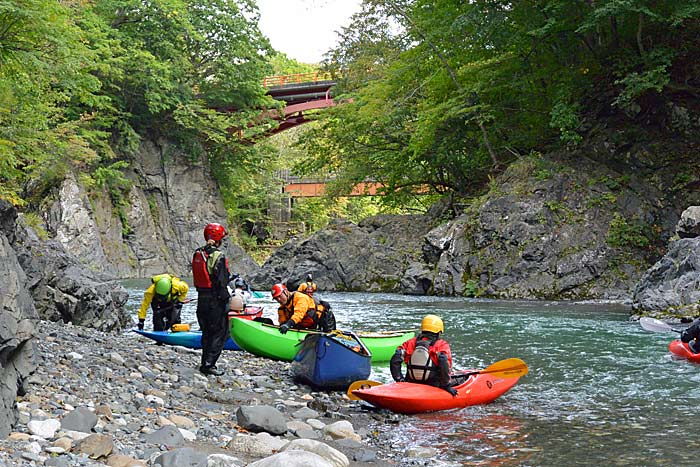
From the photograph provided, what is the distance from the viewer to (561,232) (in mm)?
18906

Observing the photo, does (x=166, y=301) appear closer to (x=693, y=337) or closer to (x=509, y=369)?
(x=509, y=369)

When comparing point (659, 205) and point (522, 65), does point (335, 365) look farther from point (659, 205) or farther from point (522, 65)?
point (522, 65)

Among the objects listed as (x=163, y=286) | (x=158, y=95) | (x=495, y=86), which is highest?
(x=158, y=95)

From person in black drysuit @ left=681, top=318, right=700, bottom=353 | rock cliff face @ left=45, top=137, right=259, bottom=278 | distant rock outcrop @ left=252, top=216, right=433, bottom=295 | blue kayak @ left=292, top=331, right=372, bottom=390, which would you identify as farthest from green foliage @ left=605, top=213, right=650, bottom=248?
rock cliff face @ left=45, top=137, right=259, bottom=278

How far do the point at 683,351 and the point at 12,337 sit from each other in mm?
8268

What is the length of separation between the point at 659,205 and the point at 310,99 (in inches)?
1023

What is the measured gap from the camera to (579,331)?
12.1 m

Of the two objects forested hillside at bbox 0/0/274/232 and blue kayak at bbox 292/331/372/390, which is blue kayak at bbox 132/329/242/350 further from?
forested hillside at bbox 0/0/274/232

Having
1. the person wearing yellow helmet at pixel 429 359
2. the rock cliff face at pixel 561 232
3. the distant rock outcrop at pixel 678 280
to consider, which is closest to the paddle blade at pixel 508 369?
the person wearing yellow helmet at pixel 429 359

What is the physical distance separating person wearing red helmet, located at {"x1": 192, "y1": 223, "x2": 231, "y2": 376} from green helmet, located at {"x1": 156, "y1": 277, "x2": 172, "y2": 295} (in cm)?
293

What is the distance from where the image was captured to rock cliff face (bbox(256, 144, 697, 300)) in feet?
59.5

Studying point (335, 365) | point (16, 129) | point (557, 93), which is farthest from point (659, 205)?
point (16, 129)

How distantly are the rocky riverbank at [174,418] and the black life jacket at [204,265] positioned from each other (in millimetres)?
1027

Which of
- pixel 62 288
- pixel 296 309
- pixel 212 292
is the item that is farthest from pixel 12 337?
pixel 62 288
